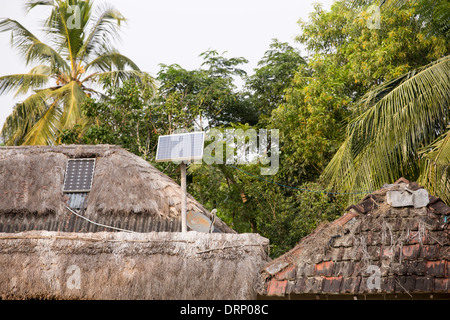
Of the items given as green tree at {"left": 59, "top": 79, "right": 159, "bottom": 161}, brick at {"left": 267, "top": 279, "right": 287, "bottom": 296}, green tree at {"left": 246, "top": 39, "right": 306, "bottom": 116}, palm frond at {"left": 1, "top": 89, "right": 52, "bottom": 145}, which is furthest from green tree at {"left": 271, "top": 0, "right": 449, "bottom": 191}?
brick at {"left": 267, "top": 279, "right": 287, "bottom": 296}

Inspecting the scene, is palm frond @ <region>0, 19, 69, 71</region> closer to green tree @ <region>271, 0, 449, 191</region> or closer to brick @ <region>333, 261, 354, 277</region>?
green tree @ <region>271, 0, 449, 191</region>

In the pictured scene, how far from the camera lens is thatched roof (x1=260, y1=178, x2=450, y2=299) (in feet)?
14.9

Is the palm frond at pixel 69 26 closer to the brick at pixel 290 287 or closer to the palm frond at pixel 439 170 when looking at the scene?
the palm frond at pixel 439 170

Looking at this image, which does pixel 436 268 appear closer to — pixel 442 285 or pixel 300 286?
pixel 442 285

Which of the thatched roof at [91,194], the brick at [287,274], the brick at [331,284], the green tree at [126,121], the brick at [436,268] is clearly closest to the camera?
the brick at [436,268]

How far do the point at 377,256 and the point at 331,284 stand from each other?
0.50 m

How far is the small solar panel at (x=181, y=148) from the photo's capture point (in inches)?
222

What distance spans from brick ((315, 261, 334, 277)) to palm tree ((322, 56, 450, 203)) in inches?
134

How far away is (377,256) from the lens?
477 centimetres

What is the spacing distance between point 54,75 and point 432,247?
12.7 meters

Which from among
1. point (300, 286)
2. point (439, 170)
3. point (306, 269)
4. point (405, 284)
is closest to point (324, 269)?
point (306, 269)

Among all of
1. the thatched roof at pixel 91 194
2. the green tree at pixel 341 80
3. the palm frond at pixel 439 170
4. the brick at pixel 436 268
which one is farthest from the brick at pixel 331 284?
the green tree at pixel 341 80

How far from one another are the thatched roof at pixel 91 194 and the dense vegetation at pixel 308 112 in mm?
3167

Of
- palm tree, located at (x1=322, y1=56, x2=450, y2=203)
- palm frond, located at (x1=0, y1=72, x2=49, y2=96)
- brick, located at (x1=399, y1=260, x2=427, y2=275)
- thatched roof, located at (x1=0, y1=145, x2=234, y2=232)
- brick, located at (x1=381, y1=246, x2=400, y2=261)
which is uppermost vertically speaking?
palm frond, located at (x1=0, y1=72, x2=49, y2=96)
